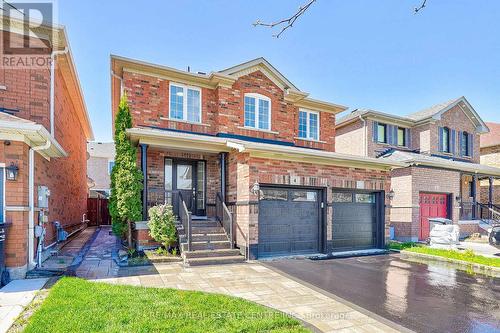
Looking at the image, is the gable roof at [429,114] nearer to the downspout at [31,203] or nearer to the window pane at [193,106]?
the window pane at [193,106]

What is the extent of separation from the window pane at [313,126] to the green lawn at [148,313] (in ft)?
33.8

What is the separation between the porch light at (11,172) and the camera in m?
6.51

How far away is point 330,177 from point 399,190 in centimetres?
609

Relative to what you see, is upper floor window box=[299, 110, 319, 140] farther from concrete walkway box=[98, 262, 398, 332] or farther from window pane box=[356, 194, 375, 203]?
concrete walkway box=[98, 262, 398, 332]

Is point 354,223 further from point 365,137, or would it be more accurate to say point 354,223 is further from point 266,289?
point 365,137

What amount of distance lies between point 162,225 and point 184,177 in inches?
105

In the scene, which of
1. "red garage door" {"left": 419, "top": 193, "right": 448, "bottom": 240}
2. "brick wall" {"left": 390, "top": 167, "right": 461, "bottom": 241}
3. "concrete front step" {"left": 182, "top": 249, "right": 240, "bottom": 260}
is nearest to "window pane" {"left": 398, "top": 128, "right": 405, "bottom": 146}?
"brick wall" {"left": 390, "top": 167, "right": 461, "bottom": 241}

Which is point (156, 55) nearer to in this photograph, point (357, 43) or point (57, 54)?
point (57, 54)

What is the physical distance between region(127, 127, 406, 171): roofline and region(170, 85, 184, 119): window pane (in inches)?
64.2

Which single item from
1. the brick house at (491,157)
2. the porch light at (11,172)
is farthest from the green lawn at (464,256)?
the porch light at (11,172)

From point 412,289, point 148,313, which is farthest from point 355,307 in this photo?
point 148,313

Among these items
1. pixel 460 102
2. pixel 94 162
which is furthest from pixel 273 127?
pixel 94 162

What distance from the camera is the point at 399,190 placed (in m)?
14.5

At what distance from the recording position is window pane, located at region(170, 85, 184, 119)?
11.2 metres
